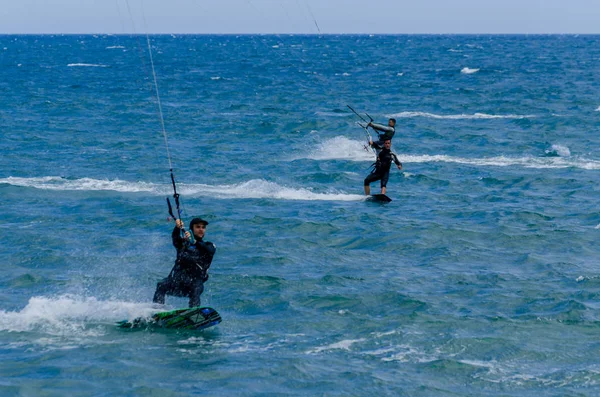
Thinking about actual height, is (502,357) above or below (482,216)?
below

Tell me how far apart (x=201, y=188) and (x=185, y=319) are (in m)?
13.5

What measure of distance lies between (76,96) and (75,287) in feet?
147

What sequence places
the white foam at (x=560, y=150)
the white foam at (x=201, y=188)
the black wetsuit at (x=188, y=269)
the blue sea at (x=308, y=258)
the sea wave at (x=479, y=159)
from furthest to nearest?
the white foam at (x=560, y=150)
the sea wave at (x=479, y=159)
the white foam at (x=201, y=188)
the black wetsuit at (x=188, y=269)
the blue sea at (x=308, y=258)

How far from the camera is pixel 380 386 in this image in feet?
39.4

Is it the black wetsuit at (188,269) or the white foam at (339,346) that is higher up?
the black wetsuit at (188,269)

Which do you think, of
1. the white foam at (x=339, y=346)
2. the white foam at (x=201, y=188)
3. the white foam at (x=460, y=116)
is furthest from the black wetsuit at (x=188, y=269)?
the white foam at (x=460, y=116)

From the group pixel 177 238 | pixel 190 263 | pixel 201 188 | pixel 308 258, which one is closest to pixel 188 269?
pixel 190 263

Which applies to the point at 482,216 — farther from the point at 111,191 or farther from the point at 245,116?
the point at 245,116

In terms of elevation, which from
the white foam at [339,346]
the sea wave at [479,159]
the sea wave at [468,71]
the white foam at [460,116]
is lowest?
the white foam at [339,346]

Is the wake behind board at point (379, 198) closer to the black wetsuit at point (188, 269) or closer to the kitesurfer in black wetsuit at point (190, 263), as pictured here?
the kitesurfer in black wetsuit at point (190, 263)

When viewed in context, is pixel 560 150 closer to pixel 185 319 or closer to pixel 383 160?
pixel 383 160

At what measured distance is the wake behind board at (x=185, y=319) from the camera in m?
13.8

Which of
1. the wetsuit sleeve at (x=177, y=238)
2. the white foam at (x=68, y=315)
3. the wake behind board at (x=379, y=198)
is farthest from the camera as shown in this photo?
the wake behind board at (x=379, y=198)

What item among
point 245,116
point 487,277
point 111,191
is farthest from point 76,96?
point 487,277
